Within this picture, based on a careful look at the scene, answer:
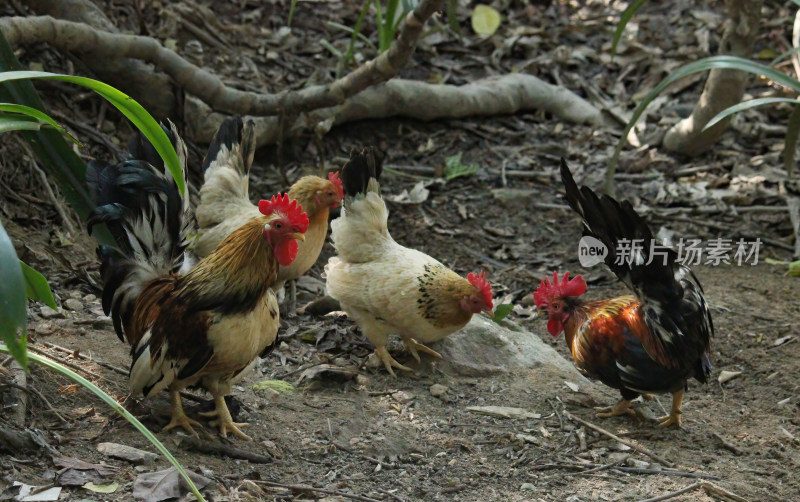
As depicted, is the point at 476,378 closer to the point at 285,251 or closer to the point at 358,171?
the point at 358,171

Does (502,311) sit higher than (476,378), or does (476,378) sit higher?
(502,311)

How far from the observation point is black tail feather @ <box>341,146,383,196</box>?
219 inches

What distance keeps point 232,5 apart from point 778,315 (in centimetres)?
613

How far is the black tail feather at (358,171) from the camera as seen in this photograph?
5.55 m

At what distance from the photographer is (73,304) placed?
5.06 metres

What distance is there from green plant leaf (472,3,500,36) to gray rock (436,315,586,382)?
4801mm

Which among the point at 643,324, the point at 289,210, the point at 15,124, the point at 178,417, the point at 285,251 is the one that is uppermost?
the point at 15,124

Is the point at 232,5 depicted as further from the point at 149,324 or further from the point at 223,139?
the point at 149,324

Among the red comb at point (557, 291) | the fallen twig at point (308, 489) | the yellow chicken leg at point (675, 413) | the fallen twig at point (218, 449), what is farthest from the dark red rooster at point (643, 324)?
the fallen twig at point (218, 449)

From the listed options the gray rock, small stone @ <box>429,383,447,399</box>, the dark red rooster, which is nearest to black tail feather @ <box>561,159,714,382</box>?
the dark red rooster

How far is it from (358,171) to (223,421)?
2059 mm

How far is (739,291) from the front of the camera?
6.41m

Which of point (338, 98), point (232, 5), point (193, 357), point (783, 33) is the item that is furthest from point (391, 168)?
point (783, 33)

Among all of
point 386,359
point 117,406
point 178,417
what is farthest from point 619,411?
point 117,406
